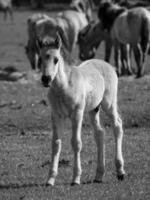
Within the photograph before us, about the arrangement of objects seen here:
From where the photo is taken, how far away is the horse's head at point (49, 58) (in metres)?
7.48

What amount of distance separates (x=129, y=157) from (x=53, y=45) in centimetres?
238

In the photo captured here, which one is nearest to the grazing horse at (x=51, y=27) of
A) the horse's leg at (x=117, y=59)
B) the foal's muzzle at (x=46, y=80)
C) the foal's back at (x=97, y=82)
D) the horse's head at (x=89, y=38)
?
the horse's head at (x=89, y=38)

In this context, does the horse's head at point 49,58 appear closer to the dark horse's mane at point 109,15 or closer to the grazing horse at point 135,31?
the grazing horse at point 135,31

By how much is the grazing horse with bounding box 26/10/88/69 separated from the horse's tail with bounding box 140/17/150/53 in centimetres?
343

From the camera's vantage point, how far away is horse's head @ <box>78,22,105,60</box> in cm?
2333

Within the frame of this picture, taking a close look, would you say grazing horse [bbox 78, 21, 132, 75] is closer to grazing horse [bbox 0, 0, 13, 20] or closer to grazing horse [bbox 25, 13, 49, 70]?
grazing horse [bbox 25, 13, 49, 70]

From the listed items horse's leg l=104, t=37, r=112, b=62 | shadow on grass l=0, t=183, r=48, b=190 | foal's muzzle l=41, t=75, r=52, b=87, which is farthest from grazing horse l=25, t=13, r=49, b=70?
foal's muzzle l=41, t=75, r=52, b=87

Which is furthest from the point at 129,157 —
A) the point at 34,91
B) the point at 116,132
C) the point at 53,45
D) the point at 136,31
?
the point at 136,31

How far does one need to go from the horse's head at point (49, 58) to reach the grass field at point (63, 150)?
119 centimetres

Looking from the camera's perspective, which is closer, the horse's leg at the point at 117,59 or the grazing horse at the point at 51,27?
the horse's leg at the point at 117,59

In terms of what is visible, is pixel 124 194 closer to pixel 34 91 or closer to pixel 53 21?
pixel 34 91

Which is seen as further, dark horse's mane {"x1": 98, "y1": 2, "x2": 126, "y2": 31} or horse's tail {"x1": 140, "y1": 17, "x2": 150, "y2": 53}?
dark horse's mane {"x1": 98, "y1": 2, "x2": 126, "y2": 31}

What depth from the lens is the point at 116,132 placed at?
27.7ft

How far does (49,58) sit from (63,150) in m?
2.73
